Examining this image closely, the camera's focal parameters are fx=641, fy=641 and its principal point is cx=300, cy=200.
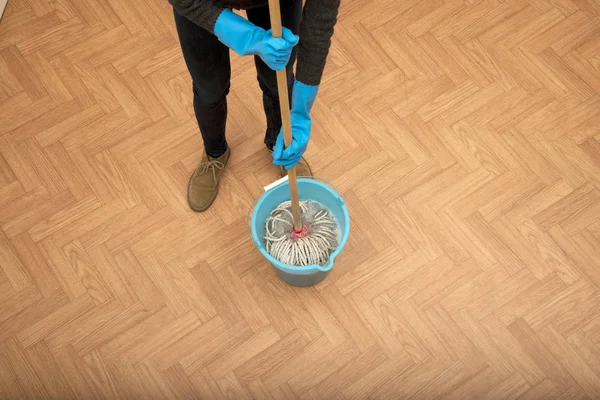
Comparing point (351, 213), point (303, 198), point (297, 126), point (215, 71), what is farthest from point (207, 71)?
point (351, 213)

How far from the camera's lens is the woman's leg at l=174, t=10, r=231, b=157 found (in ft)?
4.06

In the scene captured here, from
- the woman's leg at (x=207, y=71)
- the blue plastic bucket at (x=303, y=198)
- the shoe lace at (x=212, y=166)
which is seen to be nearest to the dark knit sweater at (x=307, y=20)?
the woman's leg at (x=207, y=71)

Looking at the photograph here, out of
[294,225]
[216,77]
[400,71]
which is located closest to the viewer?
[216,77]

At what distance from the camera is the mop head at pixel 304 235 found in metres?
1.50

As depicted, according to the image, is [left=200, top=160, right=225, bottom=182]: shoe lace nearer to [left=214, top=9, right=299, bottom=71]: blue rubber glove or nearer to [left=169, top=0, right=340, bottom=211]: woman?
[left=169, top=0, right=340, bottom=211]: woman

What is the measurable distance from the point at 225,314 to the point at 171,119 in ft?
1.95

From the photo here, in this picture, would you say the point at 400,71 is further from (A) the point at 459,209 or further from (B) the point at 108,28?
(B) the point at 108,28

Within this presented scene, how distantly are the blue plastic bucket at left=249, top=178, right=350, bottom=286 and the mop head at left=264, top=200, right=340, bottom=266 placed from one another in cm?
2

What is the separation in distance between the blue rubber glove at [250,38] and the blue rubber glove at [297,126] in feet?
0.55

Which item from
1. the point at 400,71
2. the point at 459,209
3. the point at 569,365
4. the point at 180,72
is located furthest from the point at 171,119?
the point at 569,365

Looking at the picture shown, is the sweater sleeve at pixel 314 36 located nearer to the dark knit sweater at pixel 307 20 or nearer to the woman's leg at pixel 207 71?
the dark knit sweater at pixel 307 20

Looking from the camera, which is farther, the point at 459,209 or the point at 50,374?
the point at 459,209

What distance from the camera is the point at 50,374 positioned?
5.20 feet

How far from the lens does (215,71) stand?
4.36ft
